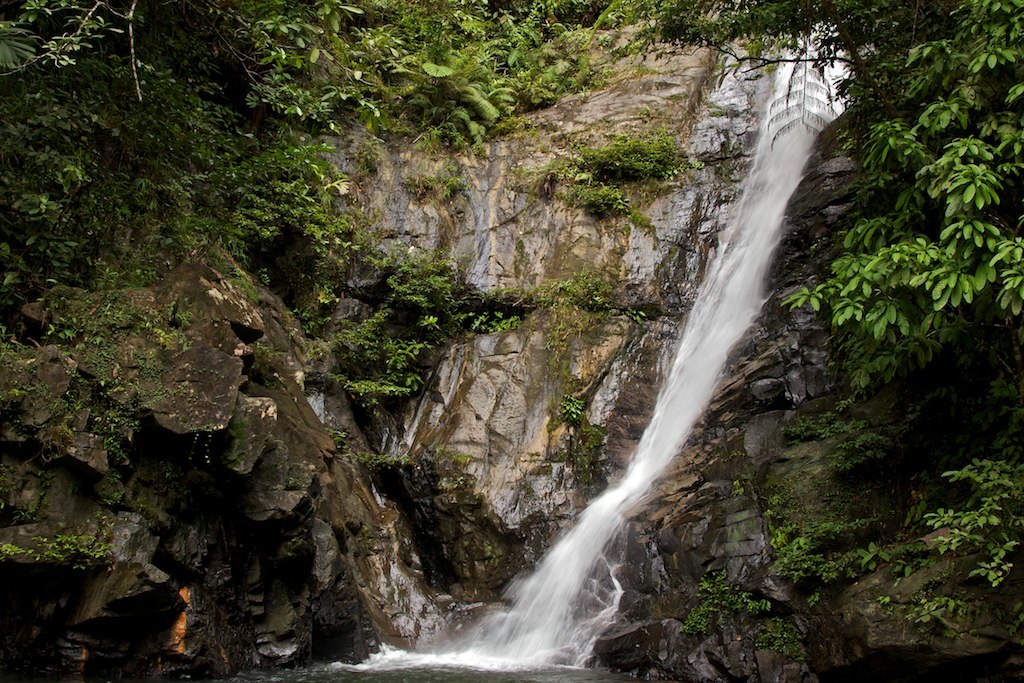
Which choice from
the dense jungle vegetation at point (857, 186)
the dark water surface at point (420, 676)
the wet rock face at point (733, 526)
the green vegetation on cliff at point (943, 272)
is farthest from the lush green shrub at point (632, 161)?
the dark water surface at point (420, 676)

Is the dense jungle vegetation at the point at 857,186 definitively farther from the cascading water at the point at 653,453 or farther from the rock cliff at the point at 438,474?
the cascading water at the point at 653,453

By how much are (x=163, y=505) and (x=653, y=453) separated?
616 centimetres

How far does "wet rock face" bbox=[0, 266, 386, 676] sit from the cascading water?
1542mm

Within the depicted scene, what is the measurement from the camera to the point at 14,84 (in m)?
7.02

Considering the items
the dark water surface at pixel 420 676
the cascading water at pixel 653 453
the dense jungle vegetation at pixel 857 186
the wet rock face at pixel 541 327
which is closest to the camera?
the dense jungle vegetation at pixel 857 186

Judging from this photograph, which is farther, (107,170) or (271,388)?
(271,388)

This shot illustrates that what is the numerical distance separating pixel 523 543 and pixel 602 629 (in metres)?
2.03

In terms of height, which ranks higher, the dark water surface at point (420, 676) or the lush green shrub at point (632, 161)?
the lush green shrub at point (632, 161)

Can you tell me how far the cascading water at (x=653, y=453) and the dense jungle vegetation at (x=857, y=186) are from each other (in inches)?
54.9

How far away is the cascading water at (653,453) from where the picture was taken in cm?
801

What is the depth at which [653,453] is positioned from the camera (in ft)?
32.1

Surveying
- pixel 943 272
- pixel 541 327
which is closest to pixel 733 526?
pixel 943 272

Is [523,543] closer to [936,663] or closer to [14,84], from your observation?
[936,663]

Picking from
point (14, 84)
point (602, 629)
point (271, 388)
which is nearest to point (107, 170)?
point (14, 84)
